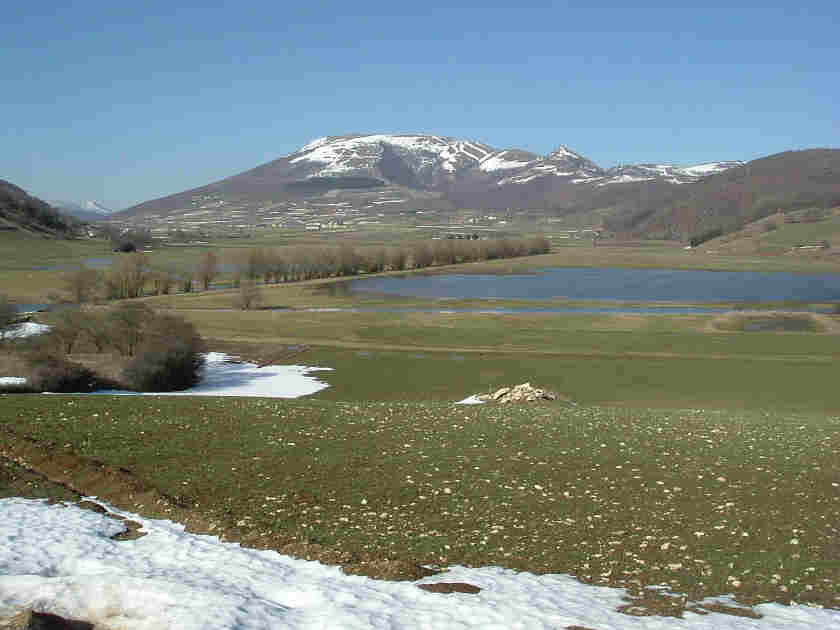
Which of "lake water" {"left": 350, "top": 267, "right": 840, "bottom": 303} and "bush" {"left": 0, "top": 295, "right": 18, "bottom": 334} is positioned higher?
"lake water" {"left": 350, "top": 267, "right": 840, "bottom": 303}

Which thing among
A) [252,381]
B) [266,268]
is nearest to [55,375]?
[252,381]

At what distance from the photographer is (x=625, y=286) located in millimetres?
138875

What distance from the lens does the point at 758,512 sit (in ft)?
48.7

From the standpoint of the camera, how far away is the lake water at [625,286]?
121000 mm

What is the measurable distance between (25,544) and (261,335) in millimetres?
65761

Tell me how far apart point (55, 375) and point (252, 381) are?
48.2 feet

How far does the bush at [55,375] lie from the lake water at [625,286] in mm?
82383

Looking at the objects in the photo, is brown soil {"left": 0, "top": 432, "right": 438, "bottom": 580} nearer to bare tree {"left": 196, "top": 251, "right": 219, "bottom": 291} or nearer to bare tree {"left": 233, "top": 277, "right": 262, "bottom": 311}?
bare tree {"left": 233, "top": 277, "right": 262, "bottom": 311}

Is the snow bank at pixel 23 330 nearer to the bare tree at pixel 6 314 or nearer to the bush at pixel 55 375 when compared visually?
the bare tree at pixel 6 314

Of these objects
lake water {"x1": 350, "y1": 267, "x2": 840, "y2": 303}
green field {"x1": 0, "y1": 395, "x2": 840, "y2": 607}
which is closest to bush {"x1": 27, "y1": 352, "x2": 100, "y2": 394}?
green field {"x1": 0, "y1": 395, "x2": 840, "y2": 607}

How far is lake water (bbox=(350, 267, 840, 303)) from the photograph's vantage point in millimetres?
121000

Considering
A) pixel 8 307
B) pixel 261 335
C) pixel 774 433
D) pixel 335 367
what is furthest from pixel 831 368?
pixel 8 307

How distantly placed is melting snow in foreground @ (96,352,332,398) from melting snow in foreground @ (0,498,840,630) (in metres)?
30.0

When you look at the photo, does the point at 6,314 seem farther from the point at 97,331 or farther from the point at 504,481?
the point at 504,481
